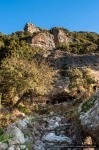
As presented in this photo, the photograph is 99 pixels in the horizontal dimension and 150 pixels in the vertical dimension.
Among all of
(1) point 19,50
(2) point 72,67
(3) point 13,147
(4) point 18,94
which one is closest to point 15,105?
(4) point 18,94

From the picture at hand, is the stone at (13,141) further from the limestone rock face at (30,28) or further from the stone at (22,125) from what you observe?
the limestone rock face at (30,28)

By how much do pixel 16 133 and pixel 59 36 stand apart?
2199 inches

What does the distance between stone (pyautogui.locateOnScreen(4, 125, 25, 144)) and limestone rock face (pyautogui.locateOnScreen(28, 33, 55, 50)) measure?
43.3m

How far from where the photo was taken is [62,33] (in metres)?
68.9

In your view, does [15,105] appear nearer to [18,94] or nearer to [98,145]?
[18,94]

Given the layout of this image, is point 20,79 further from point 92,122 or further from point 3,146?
point 92,122

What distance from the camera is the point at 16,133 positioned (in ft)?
40.1

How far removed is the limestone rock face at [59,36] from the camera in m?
65.9

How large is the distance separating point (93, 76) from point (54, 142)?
19.2 m

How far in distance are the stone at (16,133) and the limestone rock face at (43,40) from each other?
1706 inches

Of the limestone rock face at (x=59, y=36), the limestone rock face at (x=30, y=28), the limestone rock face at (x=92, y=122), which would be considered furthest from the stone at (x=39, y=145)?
the limestone rock face at (x=30, y=28)

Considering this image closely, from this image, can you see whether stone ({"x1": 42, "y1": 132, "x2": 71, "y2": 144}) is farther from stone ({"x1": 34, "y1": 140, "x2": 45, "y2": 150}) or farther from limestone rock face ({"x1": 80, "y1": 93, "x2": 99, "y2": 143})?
limestone rock face ({"x1": 80, "y1": 93, "x2": 99, "y2": 143})

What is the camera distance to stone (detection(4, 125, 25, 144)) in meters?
12.0

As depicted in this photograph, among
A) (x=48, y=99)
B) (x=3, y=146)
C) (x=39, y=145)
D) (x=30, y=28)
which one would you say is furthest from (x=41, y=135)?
(x=30, y=28)
